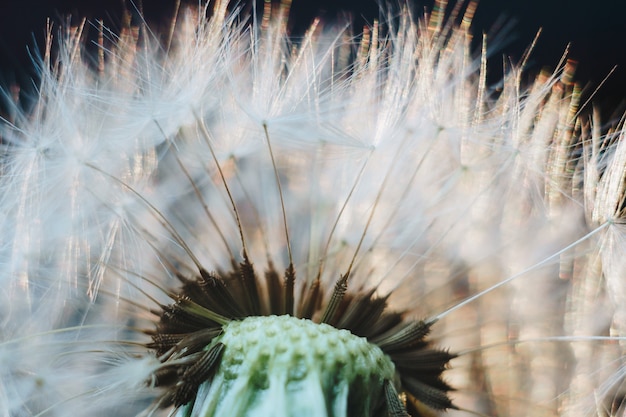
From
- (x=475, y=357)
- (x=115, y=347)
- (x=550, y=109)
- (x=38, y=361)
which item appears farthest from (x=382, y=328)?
(x=550, y=109)

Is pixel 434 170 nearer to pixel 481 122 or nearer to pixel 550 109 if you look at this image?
pixel 481 122

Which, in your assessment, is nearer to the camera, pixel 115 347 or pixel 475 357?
pixel 115 347

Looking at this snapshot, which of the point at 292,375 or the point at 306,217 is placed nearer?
the point at 292,375

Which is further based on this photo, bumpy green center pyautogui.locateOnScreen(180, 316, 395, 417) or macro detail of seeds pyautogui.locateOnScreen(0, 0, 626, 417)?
macro detail of seeds pyautogui.locateOnScreen(0, 0, 626, 417)

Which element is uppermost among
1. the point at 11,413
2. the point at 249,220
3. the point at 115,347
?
the point at 249,220
